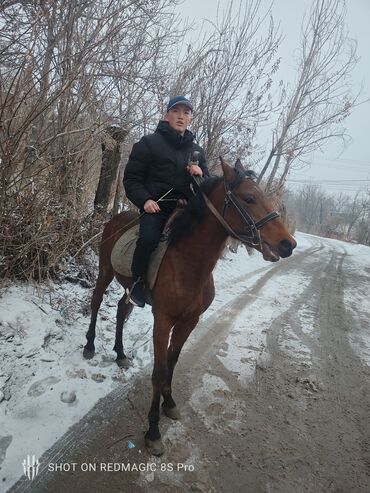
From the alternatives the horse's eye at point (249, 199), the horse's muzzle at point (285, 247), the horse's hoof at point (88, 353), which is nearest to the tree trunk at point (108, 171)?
the horse's hoof at point (88, 353)

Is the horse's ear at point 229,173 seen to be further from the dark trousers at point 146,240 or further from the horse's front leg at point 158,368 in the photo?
the horse's front leg at point 158,368

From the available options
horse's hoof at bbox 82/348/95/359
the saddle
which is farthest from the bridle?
horse's hoof at bbox 82/348/95/359

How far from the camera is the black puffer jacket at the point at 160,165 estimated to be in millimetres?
2738

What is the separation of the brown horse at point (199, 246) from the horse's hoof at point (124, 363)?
0.76 m

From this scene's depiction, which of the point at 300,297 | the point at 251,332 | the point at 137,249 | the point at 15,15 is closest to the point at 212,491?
the point at 137,249

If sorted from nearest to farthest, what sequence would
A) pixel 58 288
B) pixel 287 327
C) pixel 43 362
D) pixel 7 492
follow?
pixel 7 492 → pixel 43 362 → pixel 58 288 → pixel 287 327

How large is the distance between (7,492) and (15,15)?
469cm

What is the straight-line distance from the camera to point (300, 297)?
7.59m

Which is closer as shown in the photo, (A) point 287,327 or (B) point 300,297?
(A) point 287,327

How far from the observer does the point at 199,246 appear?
257 cm

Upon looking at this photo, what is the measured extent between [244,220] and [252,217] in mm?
64

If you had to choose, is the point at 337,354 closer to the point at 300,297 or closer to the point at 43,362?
the point at 300,297

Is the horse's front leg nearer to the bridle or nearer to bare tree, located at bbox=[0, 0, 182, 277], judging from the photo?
the bridle

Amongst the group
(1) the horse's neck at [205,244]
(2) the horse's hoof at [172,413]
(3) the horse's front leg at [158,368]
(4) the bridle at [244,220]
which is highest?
(4) the bridle at [244,220]
